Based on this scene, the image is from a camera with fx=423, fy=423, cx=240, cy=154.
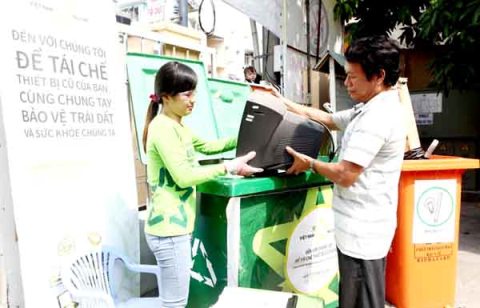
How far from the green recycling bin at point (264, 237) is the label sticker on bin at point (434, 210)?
57cm

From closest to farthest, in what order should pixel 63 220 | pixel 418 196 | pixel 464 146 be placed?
1. pixel 63 220
2. pixel 418 196
3. pixel 464 146

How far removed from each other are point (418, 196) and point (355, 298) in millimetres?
936

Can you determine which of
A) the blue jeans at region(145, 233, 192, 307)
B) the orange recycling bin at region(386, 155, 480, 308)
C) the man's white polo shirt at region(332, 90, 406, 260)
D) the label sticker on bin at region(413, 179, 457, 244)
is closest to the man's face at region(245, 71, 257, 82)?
the orange recycling bin at region(386, 155, 480, 308)

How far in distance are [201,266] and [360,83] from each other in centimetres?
113

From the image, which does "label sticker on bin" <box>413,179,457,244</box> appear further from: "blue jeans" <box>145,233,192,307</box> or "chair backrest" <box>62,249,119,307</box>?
"chair backrest" <box>62,249,119,307</box>

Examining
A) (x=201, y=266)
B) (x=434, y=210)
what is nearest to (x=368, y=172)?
(x=201, y=266)

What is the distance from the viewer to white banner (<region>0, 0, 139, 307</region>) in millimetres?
1739

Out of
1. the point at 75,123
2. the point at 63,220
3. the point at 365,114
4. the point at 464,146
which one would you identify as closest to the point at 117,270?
the point at 63,220

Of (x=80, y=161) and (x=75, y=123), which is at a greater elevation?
(x=75, y=123)

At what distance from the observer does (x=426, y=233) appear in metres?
2.50

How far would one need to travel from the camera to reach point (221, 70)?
17.1ft

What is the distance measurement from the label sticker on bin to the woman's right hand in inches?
45.4

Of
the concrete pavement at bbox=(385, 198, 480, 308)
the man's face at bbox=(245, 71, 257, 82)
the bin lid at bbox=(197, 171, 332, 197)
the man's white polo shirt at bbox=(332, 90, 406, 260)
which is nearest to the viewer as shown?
the man's white polo shirt at bbox=(332, 90, 406, 260)

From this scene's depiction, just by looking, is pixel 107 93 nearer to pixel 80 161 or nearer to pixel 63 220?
pixel 80 161
